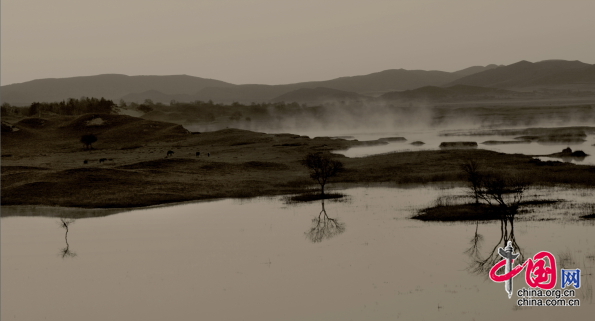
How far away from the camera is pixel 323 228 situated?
43.5 m

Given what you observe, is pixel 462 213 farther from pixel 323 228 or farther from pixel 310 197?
pixel 310 197

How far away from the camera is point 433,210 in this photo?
4638 centimetres

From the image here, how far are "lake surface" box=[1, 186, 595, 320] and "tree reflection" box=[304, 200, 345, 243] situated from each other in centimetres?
19

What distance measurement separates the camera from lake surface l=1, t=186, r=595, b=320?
27453mm

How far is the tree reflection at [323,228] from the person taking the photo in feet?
135

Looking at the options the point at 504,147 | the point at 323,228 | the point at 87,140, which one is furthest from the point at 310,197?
the point at 87,140

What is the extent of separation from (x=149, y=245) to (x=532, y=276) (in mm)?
23564

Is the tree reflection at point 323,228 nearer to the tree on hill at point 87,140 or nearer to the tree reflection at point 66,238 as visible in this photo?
the tree reflection at point 66,238

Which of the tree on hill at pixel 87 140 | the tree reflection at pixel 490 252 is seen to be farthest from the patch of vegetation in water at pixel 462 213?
the tree on hill at pixel 87 140

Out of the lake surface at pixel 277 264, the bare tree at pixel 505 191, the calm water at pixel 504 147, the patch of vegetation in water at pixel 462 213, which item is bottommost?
the lake surface at pixel 277 264

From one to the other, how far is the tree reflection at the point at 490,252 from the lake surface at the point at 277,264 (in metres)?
0.25

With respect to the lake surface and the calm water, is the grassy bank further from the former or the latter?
the lake surface

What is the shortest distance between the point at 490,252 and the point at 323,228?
497 inches

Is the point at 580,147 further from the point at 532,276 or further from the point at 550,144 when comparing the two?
the point at 532,276
